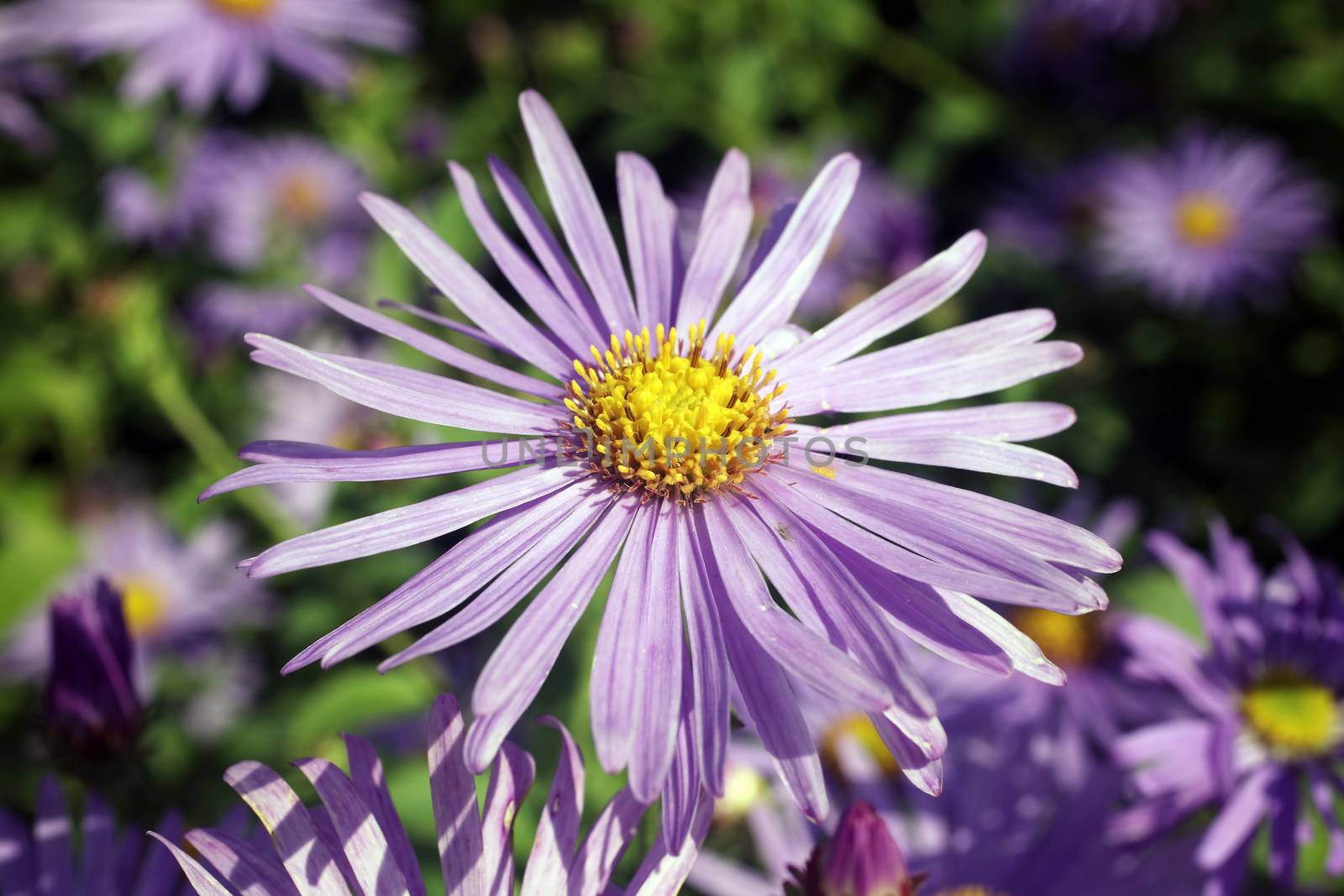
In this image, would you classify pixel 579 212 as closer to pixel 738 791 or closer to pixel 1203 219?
pixel 738 791

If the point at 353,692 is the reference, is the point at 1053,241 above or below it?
above

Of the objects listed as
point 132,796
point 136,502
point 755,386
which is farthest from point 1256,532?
point 136,502

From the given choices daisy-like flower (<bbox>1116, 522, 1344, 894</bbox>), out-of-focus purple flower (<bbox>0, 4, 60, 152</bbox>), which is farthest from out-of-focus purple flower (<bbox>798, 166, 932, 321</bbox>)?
out-of-focus purple flower (<bbox>0, 4, 60, 152</bbox>)

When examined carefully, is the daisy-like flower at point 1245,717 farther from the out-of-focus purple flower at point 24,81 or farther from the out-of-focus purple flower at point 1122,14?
the out-of-focus purple flower at point 24,81

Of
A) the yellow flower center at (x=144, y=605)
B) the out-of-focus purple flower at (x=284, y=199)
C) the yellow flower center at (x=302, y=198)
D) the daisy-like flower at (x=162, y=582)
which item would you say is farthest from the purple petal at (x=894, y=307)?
the yellow flower center at (x=302, y=198)

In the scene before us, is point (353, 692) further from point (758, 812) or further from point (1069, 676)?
point (1069, 676)

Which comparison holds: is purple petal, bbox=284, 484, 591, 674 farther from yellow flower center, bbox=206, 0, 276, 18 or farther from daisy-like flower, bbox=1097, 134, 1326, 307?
daisy-like flower, bbox=1097, 134, 1326, 307
